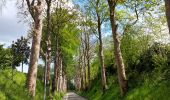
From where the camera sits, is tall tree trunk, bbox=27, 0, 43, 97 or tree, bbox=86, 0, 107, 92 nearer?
tall tree trunk, bbox=27, 0, 43, 97

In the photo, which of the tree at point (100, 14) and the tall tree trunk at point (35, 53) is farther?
the tree at point (100, 14)

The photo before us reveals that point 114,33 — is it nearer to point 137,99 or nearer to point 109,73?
point 137,99

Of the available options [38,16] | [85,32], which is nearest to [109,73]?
[85,32]

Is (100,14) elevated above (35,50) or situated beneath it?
elevated above

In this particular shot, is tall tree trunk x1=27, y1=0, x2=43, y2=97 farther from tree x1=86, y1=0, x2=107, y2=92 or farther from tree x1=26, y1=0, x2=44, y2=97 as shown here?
tree x1=86, y1=0, x2=107, y2=92

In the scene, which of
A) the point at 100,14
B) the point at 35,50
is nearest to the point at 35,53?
the point at 35,50

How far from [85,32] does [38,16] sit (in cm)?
3535

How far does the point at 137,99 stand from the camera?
17.7 metres

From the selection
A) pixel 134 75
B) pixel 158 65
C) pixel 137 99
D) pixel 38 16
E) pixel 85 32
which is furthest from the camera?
pixel 85 32

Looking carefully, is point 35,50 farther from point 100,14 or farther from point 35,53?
point 100,14

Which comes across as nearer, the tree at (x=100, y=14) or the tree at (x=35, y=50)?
the tree at (x=35, y=50)

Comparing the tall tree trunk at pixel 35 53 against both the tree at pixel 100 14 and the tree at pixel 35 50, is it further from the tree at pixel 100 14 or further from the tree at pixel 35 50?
the tree at pixel 100 14

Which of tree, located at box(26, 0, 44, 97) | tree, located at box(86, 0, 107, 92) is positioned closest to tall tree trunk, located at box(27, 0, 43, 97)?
tree, located at box(26, 0, 44, 97)

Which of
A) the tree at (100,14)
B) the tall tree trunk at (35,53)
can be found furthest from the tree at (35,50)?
the tree at (100,14)
